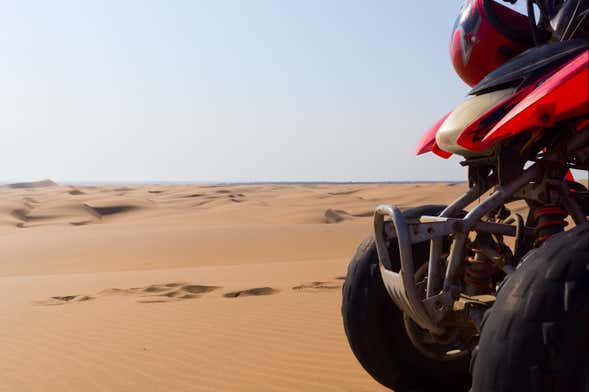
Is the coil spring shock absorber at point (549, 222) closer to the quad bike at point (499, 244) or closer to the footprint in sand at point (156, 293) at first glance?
the quad bike at point (499, 244)

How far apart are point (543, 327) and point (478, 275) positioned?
2.86 ft

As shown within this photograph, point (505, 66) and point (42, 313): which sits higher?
point (505, 66)

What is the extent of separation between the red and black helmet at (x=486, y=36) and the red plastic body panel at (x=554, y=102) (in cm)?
66

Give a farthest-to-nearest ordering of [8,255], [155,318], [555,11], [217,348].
A: 1. [8,255]
2. [155,318]
3. [217,348]
4. [555,11]

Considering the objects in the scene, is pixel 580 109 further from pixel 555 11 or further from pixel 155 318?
pixel 155 318

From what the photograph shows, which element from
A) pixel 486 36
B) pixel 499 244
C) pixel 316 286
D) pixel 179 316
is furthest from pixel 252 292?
pixel 486 36

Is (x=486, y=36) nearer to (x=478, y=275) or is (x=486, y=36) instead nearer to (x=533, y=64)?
(x=533, y=64)

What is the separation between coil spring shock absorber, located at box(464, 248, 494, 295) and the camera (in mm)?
2529

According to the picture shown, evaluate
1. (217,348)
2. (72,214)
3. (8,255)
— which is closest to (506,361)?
(217,348)

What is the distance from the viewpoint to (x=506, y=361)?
1688 mm

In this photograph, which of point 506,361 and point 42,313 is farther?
point 42,313

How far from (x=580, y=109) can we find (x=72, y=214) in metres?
21.7

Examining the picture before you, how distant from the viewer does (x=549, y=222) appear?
2252mm

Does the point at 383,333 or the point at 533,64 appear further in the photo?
the point at 383,333
